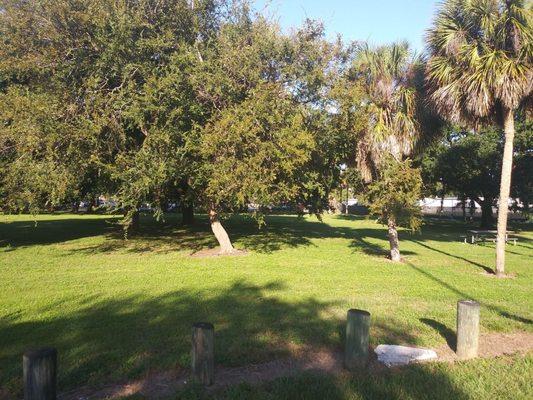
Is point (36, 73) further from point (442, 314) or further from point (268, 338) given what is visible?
point (442, 314)

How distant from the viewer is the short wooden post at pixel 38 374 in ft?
12.3

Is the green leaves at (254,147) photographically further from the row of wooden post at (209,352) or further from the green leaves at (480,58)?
the row of wooden post at (209,352)

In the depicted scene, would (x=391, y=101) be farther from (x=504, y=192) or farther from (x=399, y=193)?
(x=504, y=192)

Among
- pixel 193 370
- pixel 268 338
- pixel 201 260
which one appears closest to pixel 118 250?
pixel 201 260

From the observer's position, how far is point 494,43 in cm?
1152

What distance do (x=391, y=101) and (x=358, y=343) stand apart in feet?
33.5

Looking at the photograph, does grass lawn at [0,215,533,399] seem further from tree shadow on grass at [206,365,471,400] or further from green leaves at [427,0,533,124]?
green leaves at [427,0,533,124]

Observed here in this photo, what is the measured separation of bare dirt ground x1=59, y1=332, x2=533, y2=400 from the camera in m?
4.58

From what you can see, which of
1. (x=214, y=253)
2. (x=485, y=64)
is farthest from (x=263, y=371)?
(x=214, y=253)

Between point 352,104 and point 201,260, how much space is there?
6.42 metres

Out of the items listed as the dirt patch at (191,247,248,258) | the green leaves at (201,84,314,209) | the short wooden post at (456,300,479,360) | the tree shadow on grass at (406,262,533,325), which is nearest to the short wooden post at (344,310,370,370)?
the short wooden post at (456,300,479,360)

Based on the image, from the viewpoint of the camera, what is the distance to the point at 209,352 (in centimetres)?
468

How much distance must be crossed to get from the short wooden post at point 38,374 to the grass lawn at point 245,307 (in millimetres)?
988

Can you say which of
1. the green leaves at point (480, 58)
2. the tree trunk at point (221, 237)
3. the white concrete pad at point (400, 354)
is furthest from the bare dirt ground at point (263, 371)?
the tree trunk at point (221, 237)
